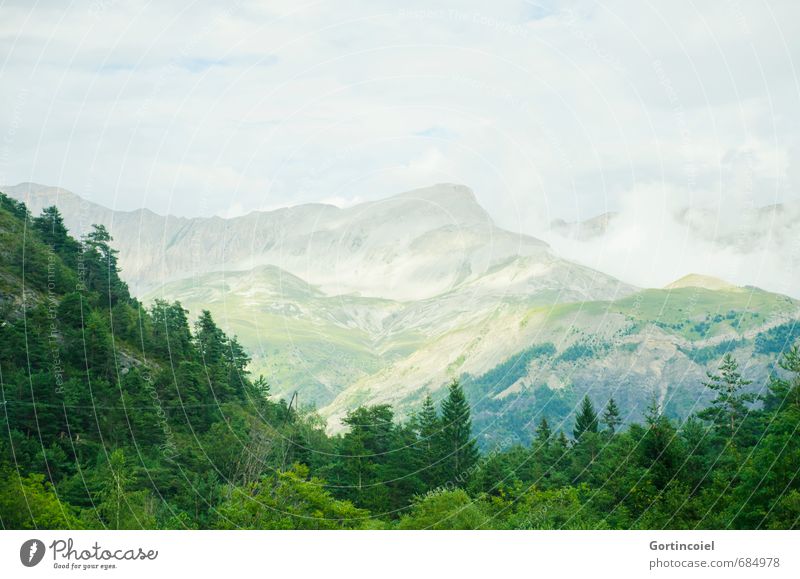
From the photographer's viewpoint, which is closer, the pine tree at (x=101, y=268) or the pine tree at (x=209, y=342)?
the pine tree at (x=101, y=268)

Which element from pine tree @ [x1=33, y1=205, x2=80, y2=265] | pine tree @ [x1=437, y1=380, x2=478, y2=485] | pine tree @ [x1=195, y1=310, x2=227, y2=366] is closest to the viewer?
pine tree @ [x1=437, y1=380, x2=478, y2=485]

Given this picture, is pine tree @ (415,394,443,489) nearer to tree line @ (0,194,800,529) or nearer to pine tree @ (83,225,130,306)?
tree line @ (0,194,800,529)

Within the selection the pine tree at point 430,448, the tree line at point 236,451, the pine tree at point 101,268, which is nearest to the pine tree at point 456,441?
the tree line at point 236,451

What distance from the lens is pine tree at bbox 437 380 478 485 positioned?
323 ft

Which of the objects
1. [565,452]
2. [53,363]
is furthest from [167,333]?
[565,452]

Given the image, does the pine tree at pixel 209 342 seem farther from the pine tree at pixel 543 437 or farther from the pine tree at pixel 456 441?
the pine tree at pixel 543 437

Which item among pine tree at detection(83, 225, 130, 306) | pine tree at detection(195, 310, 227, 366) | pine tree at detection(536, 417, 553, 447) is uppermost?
pine tree at detection(83, 225, 130, 306)

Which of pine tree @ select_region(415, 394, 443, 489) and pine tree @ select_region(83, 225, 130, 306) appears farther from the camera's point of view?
pine tree @ select_region(83, 225, 130, 306)

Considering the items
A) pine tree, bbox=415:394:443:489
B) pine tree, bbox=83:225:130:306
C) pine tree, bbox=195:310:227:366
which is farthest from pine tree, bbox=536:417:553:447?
pine tree, bbox=83:225:130:306

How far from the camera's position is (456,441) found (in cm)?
10294

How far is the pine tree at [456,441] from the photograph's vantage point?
9831cm

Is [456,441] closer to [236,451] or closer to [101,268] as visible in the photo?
[236,451]

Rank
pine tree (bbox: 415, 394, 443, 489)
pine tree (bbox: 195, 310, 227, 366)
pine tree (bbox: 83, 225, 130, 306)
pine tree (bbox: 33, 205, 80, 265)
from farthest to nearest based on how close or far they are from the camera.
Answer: pine tree (bbox: 33, 205, 80, 265)
pine tree (bbox: 195, 310, 227, 366)
pine tree (bbox: 83, 225, 130, 306)
pine tree (bbox: 415, 394, 443, 489)

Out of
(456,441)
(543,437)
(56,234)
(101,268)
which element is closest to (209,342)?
(101,268)
